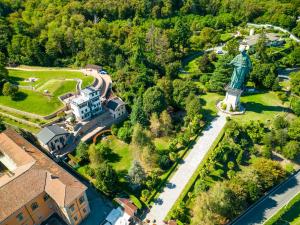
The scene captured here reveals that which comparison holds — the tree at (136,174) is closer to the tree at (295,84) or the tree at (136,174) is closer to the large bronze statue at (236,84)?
the large bronze statue at (236,84)

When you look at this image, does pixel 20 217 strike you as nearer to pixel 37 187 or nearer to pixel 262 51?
pixel 37 187

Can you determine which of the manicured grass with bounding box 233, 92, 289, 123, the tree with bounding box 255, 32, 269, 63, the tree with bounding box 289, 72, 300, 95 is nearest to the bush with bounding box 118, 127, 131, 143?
the manicured grass with bounding box 233, 92, 289, 123

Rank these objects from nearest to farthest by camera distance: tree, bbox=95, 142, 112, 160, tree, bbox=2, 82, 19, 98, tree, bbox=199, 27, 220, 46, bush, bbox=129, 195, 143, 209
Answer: bush, bbox=129, 195, 143, 209, tree, bbox=95, 142, 112, 160, tree, bbox=2, 82, 19, 98, tree, bbox=199, 27, 220, 46

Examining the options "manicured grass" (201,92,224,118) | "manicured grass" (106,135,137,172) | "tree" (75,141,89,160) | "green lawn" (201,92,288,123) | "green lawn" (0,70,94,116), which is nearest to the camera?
"tree" (75,141,89,160)

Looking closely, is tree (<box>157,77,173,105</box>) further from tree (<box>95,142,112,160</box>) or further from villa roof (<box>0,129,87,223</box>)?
villa roof (<box>0,129,87,223</box>)

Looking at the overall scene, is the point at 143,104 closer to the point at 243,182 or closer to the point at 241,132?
the point at 241,132

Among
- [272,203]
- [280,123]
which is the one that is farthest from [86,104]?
Answer: [272,203]

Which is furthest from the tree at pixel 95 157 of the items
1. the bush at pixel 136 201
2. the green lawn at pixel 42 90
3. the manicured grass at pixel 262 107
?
the manicured grass at pixel 262 107

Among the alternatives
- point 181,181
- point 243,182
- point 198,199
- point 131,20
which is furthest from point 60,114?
point 131,20
